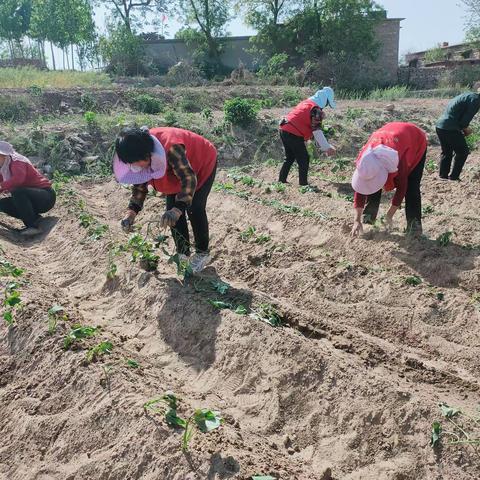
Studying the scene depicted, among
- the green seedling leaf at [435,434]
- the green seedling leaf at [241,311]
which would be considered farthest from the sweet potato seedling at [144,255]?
the green seedling leaf at [435,434]

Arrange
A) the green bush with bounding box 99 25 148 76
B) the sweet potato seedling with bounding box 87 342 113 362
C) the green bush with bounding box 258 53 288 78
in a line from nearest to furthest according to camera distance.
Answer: the sweet potato seedling with bounding box 87 342 113 362, the green bush with bounding box 258 53 288 78, the green bush with bounding box 99 25 148 76

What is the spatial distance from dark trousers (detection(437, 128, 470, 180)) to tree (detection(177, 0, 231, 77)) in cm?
2012

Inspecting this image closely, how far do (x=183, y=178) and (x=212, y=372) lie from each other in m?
1.34

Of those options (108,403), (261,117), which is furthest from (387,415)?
(261,117)

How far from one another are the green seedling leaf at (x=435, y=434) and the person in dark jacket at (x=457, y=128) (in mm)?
5637

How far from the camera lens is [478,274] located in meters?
4.61

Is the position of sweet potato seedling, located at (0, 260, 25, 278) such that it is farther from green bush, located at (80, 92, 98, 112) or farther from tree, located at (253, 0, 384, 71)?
tree, located at (253, 0, 384, 71)

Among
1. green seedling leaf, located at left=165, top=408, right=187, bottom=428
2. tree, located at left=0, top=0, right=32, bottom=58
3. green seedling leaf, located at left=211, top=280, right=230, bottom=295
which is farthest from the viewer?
tree, located at left=0, top=0, right=32, bottom=58

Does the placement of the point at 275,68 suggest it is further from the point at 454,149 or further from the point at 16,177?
the point at 16,177

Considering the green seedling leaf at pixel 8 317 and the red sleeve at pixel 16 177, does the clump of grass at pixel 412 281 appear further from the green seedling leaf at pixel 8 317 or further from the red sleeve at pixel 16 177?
the red sleeve at pixel 16 177

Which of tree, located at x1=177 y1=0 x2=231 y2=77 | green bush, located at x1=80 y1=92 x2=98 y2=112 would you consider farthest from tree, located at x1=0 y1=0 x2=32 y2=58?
green bush, located at x1=80 y1=92 x2=98 y2=112

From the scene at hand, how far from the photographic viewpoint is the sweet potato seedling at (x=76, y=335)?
336 cm

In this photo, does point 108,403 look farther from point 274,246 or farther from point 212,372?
point 274,246

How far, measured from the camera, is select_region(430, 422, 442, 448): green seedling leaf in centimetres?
264
